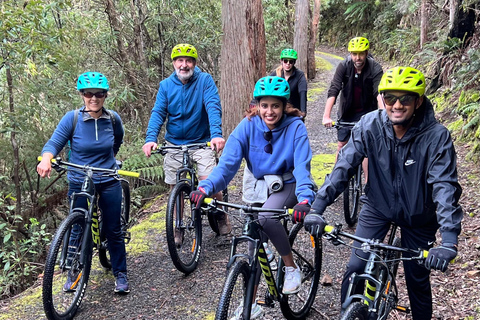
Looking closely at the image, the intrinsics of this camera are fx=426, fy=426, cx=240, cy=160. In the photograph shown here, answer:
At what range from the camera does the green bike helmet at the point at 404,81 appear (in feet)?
10.3

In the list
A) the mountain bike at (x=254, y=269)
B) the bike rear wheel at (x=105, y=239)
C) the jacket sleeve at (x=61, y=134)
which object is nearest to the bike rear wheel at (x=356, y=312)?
the mountain bike at (x=254, y=269)

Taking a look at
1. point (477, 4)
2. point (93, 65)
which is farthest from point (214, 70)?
point (477, 4)

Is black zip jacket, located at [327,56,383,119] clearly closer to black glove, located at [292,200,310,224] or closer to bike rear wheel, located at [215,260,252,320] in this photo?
black glove, located at [292,200,310,224]

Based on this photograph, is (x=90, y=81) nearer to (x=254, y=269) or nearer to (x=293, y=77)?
(x=254, y=269)

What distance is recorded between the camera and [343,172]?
11.0 feet

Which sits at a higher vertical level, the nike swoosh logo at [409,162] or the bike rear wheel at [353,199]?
the nike swoosh logo at [409,162]

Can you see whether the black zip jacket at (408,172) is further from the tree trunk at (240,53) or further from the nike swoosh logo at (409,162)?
the tree trunk at (240,53)

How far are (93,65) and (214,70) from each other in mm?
4395

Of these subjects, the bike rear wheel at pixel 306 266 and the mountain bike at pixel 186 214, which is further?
the mountain bike at pixel 186 214

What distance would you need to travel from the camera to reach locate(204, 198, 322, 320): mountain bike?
10.5ft

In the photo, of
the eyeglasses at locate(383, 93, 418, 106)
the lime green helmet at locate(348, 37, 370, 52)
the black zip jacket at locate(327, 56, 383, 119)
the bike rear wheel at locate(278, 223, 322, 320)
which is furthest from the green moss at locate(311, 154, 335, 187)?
the eyeglasses at locate(383, 93, 418, 106)

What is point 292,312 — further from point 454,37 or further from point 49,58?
point 454,37

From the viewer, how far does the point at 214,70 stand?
46.7 ft

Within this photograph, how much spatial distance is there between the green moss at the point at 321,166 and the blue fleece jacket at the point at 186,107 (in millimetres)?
3843
